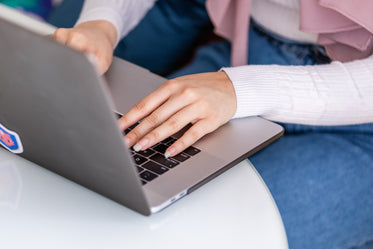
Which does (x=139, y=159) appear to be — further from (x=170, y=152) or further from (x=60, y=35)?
(x=60, y=35)

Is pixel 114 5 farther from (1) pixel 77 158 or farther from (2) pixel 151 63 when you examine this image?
(1) pixel 77 158

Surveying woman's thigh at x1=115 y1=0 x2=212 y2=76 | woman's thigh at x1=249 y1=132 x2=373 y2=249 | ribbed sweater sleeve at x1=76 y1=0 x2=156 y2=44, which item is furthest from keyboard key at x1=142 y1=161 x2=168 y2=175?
woman's thigh at x1=115 y1=0 x2=212 y2=76

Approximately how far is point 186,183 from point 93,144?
5.5 inches

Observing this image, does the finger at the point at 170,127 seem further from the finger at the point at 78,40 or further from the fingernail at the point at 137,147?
the finger at the point at 78,40

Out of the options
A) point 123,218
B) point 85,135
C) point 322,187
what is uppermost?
point 85,135

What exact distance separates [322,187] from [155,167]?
1.03ft

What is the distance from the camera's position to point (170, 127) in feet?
2.10

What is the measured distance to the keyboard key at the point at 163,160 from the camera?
1.95ft

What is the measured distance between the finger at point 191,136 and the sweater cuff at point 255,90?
0.19 feet

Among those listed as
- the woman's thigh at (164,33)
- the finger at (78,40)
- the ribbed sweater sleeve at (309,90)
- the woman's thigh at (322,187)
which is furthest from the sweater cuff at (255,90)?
the woman's thigh at (164,33)

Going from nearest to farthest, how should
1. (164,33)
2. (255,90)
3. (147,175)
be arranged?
1. (147,175)
2. (255,90)
3. (164,33)

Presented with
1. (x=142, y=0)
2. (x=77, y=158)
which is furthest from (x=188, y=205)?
(x=142, y=0)

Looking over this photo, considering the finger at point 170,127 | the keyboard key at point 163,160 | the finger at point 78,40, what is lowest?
the keyboard key at point 163,160

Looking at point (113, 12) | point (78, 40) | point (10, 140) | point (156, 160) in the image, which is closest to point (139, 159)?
point (156, 160)
